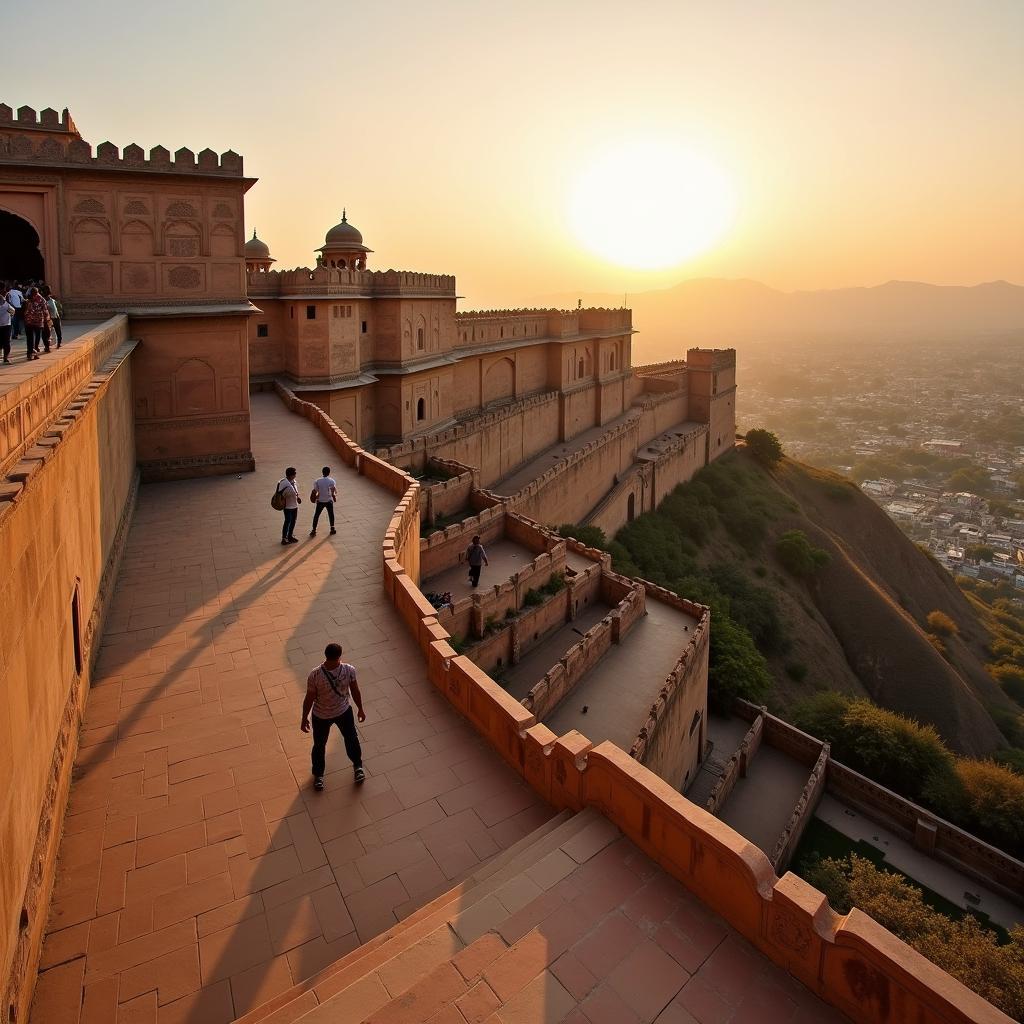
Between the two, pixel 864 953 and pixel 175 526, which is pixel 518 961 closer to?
pixel 864 953

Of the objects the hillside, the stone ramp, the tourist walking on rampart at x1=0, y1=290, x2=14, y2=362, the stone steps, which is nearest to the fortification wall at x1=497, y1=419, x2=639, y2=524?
the hillside

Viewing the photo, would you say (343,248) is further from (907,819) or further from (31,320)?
(907,819)

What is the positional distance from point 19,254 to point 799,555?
108 ft

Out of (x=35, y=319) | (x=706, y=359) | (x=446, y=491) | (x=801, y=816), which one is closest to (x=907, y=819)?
(x=801, y=816)

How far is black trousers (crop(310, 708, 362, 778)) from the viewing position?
16.6 ft

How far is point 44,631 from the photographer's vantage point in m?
4.58

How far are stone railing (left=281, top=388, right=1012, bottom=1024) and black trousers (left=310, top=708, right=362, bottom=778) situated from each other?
1.06m

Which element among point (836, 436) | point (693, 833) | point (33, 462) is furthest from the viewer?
point (836, 436)

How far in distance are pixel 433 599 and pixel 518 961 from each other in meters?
11.4

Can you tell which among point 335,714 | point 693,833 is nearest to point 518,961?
point 693,833

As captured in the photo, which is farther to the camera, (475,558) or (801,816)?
(801,816)

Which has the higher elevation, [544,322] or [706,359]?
[544,322]

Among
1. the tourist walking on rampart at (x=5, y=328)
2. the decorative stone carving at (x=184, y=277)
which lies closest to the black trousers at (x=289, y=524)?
the tourist walking on rampart at (x=5, y=328)

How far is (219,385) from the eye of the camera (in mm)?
13359
